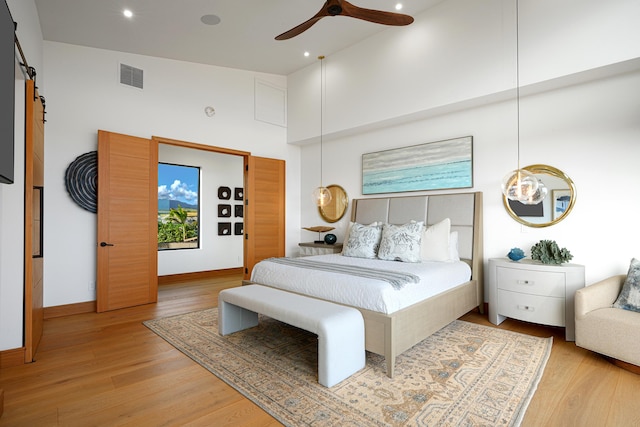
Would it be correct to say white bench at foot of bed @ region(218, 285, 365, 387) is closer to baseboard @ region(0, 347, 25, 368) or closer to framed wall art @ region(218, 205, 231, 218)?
baseboard @ region(0, 347, 25, 368)

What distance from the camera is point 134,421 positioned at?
6.21ft

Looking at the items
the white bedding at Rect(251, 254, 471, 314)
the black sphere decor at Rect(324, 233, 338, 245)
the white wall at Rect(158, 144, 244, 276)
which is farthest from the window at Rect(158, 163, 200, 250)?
the white bedding at Rect(251, 254, 471, 314)

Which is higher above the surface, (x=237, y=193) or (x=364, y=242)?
(x=237, y=193)

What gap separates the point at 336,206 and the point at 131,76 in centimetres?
352

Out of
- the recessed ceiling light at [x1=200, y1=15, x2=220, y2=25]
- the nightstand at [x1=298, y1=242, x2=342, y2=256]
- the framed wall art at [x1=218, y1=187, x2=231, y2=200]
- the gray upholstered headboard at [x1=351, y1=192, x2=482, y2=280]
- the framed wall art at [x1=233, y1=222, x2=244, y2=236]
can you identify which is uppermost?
the recessed ceiling light at [x1=200, y1=15, x2=220, y2=25]

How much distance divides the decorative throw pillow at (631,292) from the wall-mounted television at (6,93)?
14.0ft

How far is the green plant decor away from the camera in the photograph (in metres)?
3.20

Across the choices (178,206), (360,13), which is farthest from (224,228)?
(360,13)

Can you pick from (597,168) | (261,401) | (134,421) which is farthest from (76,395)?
(597,168)

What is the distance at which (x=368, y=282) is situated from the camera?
2639mm

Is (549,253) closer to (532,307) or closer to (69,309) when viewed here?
(532,307)

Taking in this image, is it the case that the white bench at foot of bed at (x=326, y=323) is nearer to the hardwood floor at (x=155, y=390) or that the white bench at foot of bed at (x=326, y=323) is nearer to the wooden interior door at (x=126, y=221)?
the hardwood floor at (x=155, y=390)

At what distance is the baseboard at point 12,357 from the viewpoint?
2.53 metres

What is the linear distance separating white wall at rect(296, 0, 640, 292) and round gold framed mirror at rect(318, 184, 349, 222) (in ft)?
3.74
